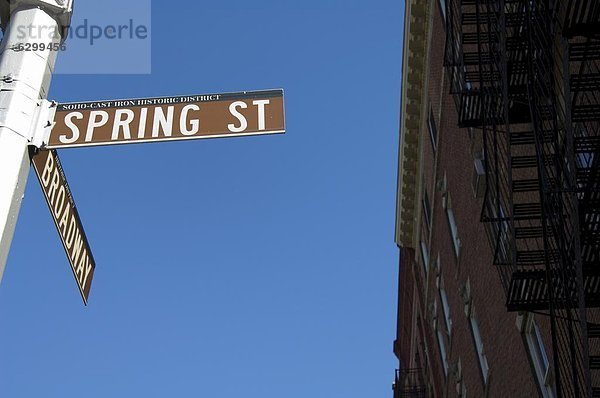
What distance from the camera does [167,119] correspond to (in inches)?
236

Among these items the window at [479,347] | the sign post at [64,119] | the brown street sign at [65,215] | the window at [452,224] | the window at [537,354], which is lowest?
the brown street sign at [65,215]

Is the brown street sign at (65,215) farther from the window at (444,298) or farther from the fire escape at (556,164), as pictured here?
the window at (444,298)

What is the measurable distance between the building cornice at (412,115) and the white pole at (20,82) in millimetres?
20440

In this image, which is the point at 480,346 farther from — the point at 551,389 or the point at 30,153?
the point at 30,153

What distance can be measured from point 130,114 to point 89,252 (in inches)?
41.5

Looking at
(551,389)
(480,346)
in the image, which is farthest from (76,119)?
(480,346)

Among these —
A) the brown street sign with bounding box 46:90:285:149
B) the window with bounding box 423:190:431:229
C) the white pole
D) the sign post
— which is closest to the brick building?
the window with bounding box 423:190:431:229

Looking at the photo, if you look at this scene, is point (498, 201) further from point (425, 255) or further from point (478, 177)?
point (425, 255)

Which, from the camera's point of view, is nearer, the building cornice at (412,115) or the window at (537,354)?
the window at (537,354)

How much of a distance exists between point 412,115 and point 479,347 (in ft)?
34.0

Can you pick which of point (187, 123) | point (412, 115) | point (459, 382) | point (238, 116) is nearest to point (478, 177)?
point (459, 382)

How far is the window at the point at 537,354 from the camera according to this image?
14.6 m

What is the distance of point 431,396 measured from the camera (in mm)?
29203

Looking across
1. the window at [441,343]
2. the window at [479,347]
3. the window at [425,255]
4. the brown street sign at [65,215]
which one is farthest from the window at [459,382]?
the brown street sign at [65,215]
